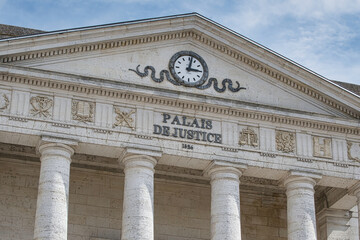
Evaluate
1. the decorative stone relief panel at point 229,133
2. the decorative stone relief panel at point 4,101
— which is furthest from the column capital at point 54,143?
the decorative stone relief panel at point 229,133

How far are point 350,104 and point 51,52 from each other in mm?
8938

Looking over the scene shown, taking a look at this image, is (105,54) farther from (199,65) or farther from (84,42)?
(199,65)

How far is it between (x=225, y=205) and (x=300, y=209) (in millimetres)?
2244

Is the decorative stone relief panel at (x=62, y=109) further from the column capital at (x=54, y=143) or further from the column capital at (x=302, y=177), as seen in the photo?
the column capital at (x=302, y=177)

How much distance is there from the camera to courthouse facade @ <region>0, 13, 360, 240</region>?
23531 mm

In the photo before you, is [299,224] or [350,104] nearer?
[299,224]

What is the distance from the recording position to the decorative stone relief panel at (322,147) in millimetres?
25734

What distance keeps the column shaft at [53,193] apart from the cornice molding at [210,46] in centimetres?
274

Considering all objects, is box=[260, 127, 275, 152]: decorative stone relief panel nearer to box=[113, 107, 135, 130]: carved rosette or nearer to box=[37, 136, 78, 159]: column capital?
box=[113, 107, 135, 130]: carved rosette

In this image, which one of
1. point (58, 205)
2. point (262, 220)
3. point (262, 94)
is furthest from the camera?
point (262, 220)

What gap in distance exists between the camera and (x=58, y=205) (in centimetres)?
2259

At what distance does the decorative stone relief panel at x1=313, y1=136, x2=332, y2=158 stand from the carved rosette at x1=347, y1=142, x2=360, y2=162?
63 cm

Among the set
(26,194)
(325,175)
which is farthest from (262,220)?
(26,194)

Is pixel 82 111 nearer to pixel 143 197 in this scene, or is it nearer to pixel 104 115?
pixel 104 115
